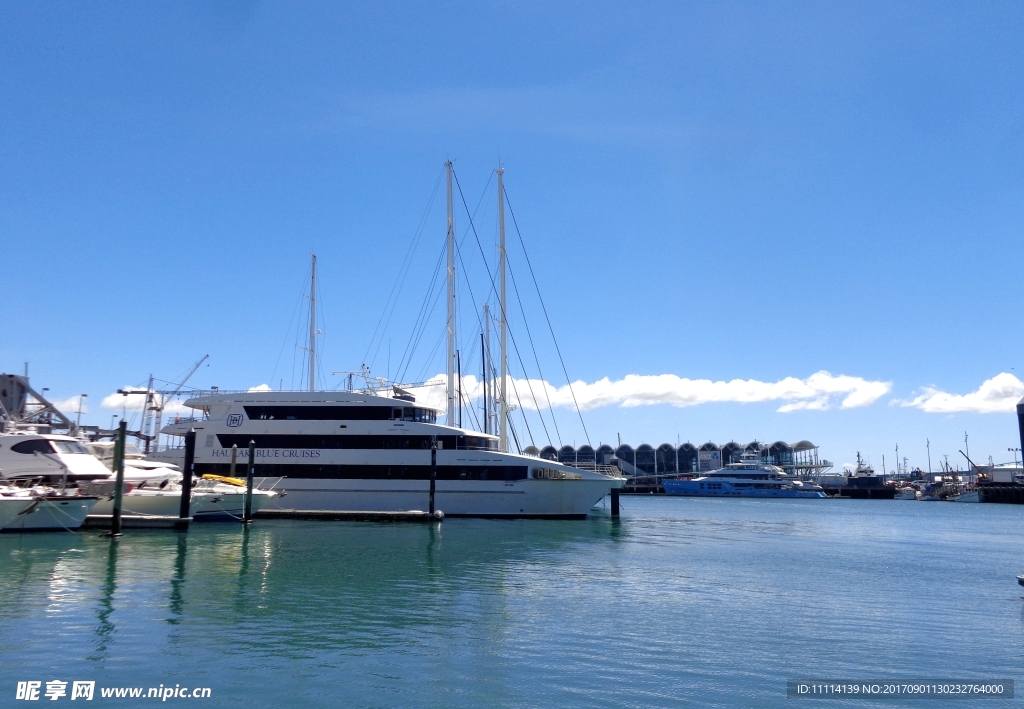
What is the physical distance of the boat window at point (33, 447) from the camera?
94.6ft

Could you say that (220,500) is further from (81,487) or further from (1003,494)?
(1003,494)

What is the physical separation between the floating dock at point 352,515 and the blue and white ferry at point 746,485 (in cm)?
8218

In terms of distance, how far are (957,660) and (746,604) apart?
466cm

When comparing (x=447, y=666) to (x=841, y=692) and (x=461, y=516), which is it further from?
(x=461, y=516)

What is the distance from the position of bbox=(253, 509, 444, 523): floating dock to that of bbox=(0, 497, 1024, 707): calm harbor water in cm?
703

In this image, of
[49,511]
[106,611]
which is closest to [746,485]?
[49,511]

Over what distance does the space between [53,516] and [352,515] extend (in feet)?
38.2

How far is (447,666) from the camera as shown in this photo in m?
10.7

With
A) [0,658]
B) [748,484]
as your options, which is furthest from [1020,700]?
[748,484]

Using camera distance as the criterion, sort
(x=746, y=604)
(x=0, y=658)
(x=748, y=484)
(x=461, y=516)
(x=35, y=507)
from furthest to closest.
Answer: (x=748, y=484) → (x=461, y=516) → (x=35, y=507) → (x=746, y=604) → (x=0, y=658)

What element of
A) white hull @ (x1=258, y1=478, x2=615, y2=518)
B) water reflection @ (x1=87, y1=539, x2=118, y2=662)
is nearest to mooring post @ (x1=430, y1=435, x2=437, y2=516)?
white hull @ (x1=258, y1=478, x2=615, y2=518)

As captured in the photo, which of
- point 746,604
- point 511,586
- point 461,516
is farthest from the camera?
point 461,516

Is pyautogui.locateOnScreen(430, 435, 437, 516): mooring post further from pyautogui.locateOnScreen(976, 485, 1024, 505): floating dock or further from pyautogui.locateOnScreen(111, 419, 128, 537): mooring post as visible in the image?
pyautogui.locateOnScreen(976, 485, 1024, 505): floating dock

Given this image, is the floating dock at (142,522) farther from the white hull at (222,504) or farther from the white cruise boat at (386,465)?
the white cruise boat at (386,465)
